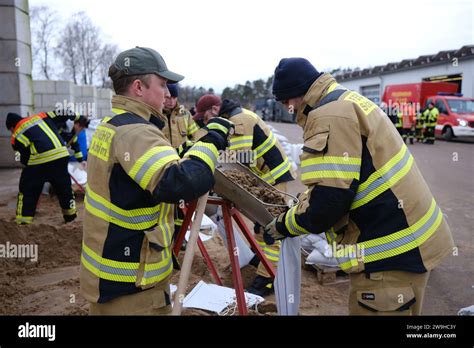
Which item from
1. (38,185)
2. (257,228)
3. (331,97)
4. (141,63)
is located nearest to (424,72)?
(38,185)

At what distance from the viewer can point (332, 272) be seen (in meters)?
4.20

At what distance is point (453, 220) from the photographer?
6.20 m

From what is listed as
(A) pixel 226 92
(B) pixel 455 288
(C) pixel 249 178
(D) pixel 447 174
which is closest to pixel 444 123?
(D) pixel 447 174

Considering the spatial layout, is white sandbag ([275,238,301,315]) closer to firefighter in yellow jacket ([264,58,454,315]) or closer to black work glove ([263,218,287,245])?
black work glove ([263,218,287,245])

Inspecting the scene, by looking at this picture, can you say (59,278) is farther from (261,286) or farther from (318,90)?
(318,90)

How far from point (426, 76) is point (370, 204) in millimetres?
29100

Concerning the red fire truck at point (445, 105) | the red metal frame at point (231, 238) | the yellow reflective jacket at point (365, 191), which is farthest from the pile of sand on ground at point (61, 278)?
the red fire truck at point (445, 105)

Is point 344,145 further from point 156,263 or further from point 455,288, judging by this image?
point 455,288

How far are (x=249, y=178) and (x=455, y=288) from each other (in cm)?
245

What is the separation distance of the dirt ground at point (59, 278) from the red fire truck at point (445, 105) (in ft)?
48.5

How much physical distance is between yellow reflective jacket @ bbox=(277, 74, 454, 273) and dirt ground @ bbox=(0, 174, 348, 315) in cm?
177

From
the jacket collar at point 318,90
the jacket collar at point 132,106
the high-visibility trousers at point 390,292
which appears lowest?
the high-visibility trousers at point 390,292

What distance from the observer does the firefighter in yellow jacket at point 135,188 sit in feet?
5.92

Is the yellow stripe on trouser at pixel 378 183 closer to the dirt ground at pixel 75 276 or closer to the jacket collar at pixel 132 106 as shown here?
the jacket collar at pixel 132 106
